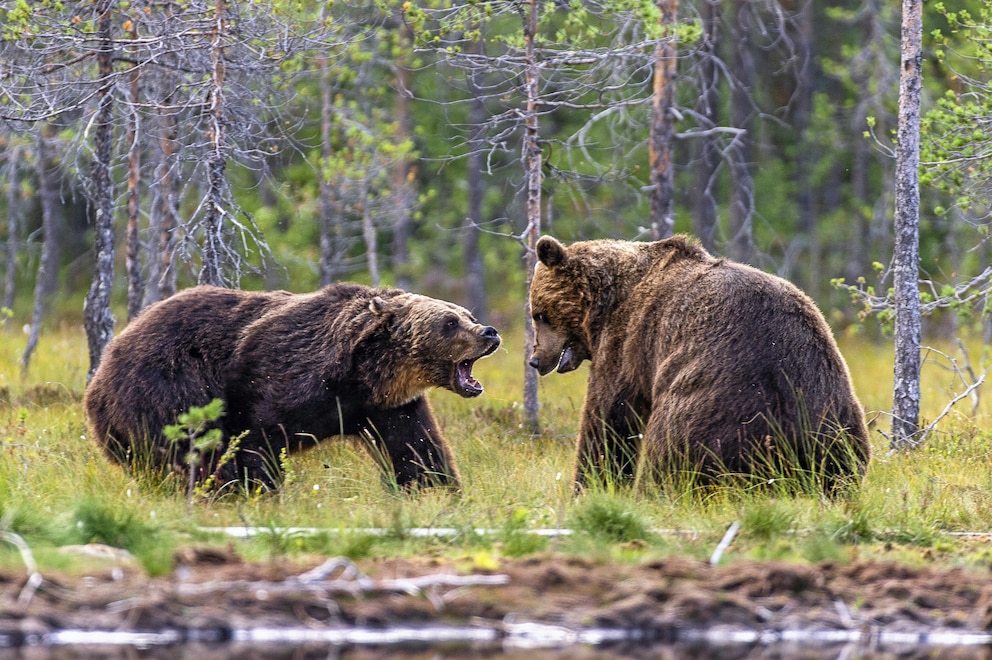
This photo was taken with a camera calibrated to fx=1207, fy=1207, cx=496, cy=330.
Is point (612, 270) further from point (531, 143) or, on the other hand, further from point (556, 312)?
point (531, 143)

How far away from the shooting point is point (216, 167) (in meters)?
9.62

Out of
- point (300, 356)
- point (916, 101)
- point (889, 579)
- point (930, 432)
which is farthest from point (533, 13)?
point (889, 579)

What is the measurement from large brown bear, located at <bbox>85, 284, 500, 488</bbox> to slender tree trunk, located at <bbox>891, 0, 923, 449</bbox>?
10.3ft

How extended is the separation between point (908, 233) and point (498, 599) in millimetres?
5206

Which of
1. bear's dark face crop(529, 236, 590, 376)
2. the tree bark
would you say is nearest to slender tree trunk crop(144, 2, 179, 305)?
the tree bark

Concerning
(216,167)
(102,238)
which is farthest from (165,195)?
(216,167)

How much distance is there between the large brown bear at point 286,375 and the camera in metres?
7.76

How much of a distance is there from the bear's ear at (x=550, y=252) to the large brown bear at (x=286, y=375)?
0.61 m

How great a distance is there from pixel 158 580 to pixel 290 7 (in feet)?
20.3

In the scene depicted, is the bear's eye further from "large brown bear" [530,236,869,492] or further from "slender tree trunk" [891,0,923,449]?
"slender tree trunk" [891,0,923,449]

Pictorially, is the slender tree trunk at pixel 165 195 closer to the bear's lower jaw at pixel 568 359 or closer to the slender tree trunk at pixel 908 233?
the bear's lower jaw at pixel 568 359

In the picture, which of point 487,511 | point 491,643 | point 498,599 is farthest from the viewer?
point 487,511

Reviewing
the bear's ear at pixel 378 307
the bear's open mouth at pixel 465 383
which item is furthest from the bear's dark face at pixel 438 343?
the bear's ear at pixel 378 307

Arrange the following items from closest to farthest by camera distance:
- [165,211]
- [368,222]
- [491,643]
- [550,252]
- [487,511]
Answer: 1. [491,643]
2. [487,511]
3. [550,252]
4. [165,211]
5. [368,222]
